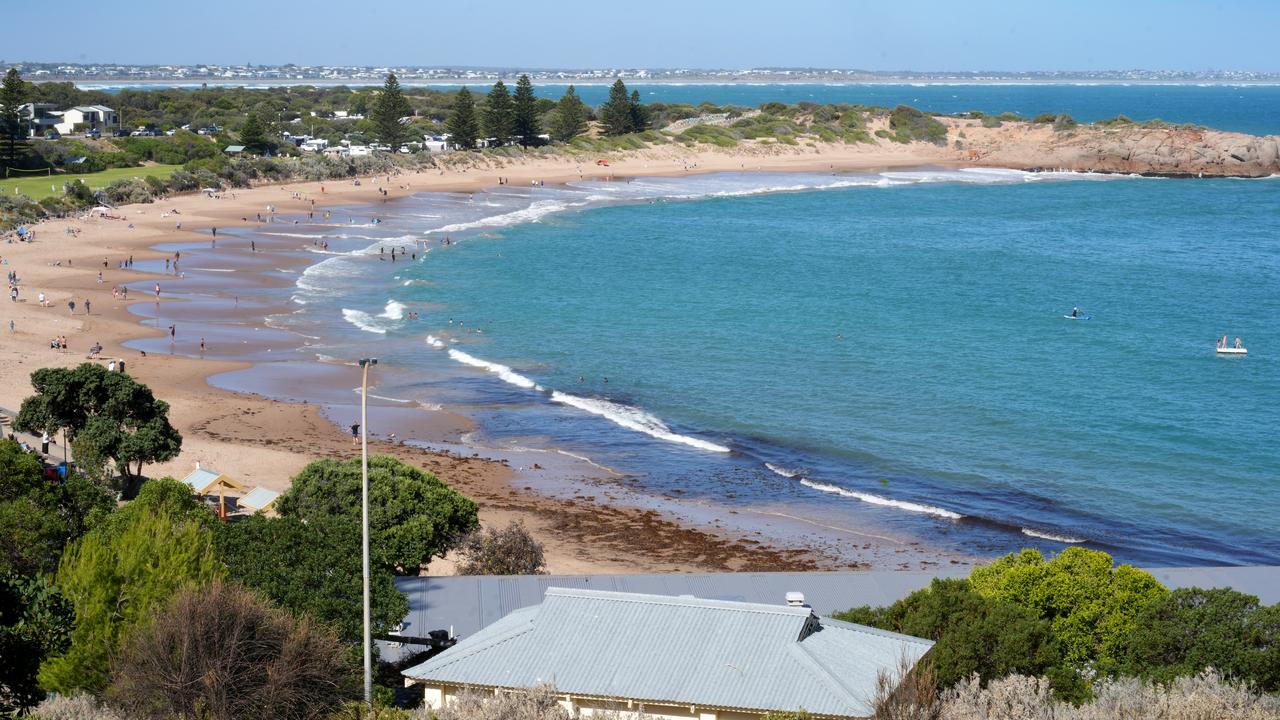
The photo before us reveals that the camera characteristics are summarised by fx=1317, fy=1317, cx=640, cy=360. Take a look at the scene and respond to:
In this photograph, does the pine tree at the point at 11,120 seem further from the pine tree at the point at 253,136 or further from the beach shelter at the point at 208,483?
the beach shelter at the point at 208,483

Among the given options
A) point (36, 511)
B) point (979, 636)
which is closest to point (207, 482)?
point (36, 511)

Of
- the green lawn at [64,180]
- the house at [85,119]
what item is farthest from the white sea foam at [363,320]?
the house at [85,119]

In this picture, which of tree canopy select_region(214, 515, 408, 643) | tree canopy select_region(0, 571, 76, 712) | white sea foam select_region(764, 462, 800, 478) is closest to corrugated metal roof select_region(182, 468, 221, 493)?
tree canopy select_region(214, 515, 408, 643)

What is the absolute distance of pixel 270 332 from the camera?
4728 cm

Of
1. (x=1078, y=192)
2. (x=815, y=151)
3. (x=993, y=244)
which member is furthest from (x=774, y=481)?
(x=815, y=151)

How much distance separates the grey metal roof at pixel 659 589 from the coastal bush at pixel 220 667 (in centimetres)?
371

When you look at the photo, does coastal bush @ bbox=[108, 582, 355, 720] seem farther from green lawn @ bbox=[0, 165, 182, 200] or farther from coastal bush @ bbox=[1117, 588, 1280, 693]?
green lawn @ bbox=[0, 165, 182, 200]

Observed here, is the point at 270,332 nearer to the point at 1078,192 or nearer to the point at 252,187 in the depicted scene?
the point at 252,187

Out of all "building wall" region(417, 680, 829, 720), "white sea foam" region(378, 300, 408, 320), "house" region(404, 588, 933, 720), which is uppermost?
"house" region(404, 588, 933, 720)

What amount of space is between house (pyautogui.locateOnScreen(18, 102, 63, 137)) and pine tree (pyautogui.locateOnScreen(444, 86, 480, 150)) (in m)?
33.2

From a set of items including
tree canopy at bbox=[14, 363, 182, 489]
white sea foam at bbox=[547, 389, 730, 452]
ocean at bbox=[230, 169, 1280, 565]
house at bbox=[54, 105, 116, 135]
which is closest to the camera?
tree canopy at bbox=[14, 363, 182, 489]

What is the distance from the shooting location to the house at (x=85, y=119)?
114 meters

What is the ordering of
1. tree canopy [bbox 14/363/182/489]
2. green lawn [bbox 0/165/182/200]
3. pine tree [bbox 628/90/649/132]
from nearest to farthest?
tree canopy [bbox 14/363/182/489], green lawn [bbox 0/165/182/200], pine tree [bbox 628/90/649/132]

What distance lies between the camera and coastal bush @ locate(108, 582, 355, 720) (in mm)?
12664
